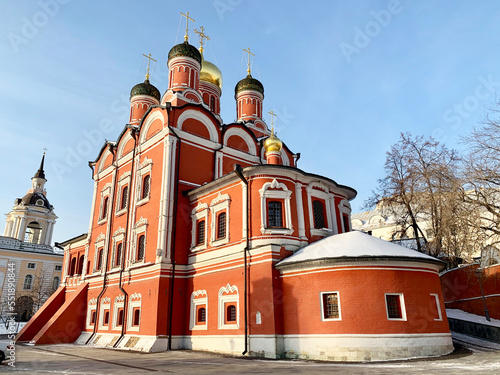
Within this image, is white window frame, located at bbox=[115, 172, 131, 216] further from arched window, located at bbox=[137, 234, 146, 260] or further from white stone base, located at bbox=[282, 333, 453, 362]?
white stone base, located at bbox=[282, 333, 453, 362]

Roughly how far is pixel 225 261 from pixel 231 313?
6.52 ft

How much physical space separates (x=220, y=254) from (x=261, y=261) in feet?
7.87

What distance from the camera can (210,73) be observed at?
1041 inches

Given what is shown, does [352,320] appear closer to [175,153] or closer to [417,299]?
[417,299]

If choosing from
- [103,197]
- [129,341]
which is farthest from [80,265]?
[129,341]

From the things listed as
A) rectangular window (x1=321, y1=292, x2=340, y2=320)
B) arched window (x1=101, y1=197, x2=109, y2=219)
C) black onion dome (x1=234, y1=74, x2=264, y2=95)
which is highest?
black onion dome (x1=234, y1=74, x2=264, y2=95)

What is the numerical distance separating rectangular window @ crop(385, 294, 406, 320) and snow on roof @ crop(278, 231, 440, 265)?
50.5 inches

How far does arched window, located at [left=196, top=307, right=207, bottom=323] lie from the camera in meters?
15.6

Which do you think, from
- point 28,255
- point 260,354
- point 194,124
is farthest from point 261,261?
point 28,255

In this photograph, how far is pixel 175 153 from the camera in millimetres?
18094

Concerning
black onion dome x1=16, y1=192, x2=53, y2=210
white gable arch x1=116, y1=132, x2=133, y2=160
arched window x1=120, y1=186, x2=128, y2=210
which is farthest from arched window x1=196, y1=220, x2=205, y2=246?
black onion dome x1=16, y1=192, x2=53, y2=210

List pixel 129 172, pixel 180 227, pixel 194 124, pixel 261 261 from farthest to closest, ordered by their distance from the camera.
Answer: pixel 129 172
pixel 194 124
pixel 180 227
pixel 261 261

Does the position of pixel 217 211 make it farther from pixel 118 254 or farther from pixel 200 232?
pixel 118 254

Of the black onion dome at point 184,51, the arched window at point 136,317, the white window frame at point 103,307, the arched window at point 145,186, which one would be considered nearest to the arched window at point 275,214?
the arched window at point 145,186
